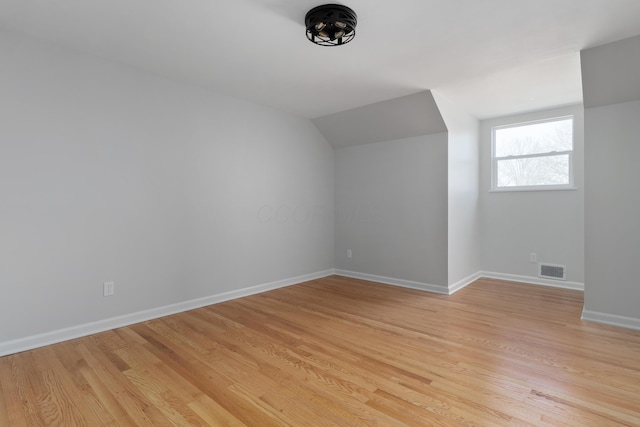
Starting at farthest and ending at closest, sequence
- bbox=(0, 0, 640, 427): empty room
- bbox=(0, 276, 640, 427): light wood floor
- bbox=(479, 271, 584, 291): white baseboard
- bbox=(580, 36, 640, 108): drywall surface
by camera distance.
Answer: bbox=(479, 271, 584, 291): white baseboard
bbox=(580, 36, 640, 108): drywall surface
bbox=(0, 0, 640, 427): empty room
bbox=(0, 276, 640, 427): light wood floor

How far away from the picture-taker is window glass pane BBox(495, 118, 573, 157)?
4.34 meters

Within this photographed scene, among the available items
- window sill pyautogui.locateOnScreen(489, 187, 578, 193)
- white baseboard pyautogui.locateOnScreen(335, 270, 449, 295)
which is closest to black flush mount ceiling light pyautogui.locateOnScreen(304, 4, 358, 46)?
white baseboard pyautogui.locateOnScreen(335, 270, 449, 295)

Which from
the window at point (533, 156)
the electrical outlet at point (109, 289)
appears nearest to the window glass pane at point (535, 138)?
the window at point (533, 156)

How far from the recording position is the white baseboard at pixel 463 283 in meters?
4.17

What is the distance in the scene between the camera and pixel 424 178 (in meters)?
4.31

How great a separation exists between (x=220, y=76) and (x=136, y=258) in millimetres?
1985

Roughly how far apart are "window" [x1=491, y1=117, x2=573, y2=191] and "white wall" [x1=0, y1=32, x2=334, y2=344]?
10.7ft

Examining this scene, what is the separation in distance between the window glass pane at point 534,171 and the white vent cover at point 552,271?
1.13 metres

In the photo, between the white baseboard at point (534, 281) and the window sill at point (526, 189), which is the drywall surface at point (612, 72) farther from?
the white baseboard at point (534, 281)

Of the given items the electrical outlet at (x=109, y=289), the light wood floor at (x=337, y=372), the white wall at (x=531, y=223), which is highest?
the white wall at (x=531, y=223)

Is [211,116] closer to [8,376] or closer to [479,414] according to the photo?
[8,376]

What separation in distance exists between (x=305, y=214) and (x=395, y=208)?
4.33 ft

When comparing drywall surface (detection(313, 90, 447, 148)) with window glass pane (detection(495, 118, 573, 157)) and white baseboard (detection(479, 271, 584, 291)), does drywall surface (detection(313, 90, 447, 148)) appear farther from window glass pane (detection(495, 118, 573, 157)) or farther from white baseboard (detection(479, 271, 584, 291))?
white baseboard (detection(479, 271, 584, 291))

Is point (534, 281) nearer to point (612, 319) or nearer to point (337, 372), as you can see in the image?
point (612, 319)
